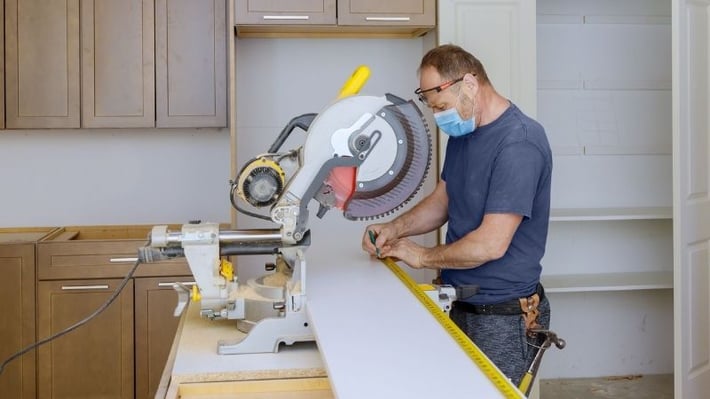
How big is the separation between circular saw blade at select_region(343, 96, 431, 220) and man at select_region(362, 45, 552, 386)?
36 centimetres

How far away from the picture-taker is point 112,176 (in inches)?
158

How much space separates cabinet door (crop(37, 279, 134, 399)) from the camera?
11.5ft

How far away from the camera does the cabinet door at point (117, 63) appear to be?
3.67 meters

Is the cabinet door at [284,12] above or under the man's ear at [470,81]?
above

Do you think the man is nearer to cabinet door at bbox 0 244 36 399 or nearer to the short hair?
the short hair

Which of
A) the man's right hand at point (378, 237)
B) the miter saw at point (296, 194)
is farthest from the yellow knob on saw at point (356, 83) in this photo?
the man's right hand at point (378, 237)

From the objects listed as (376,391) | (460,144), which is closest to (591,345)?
Answer: (460,144)

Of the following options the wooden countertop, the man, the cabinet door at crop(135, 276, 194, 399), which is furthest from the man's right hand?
the cabinet door at crop(135, 276, 194, 399)

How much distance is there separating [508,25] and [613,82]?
84 centimetres

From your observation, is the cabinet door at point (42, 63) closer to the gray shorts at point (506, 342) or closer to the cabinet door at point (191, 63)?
the cabinet door at point (191, 63)

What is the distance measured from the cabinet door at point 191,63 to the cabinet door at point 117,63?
49 mm

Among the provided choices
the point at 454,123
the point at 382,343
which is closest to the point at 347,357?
the point at 382,343

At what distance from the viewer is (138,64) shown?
3.70 meters

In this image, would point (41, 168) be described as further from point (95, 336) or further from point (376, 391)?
point (376, 391)
